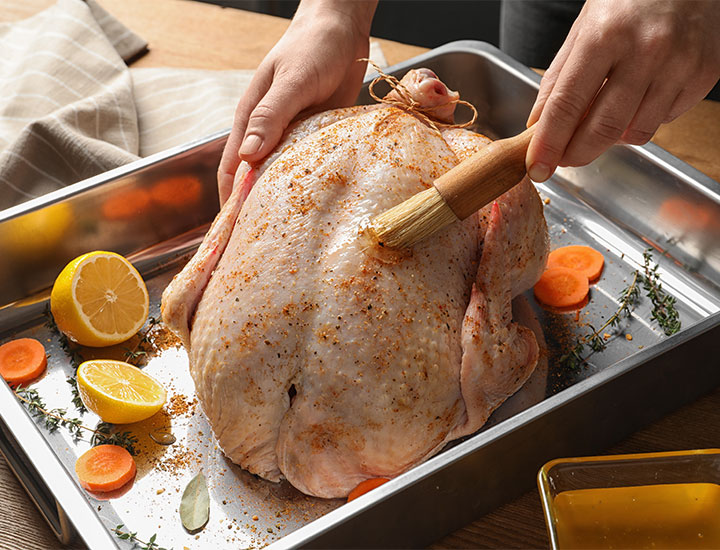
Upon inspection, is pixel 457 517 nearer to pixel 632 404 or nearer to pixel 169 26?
pixel 632 404

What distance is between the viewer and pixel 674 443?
6.16 feet

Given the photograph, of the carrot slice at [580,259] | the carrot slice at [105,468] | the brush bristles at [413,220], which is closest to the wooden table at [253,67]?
the carrot slice at [105,468]

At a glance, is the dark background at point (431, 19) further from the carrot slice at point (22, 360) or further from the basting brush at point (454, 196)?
the basting brush at point (454, 196)

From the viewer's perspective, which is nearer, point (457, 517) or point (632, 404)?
point (457, 517)

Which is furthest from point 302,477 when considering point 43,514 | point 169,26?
point 169,26

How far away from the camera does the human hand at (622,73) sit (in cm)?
158

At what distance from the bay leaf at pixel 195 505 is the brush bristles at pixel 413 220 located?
70cm

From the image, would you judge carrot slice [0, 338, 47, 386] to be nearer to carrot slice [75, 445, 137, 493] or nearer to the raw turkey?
carrot slice [75, 445, 137, 493]

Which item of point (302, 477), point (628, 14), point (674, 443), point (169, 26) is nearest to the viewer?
point (628, 14)

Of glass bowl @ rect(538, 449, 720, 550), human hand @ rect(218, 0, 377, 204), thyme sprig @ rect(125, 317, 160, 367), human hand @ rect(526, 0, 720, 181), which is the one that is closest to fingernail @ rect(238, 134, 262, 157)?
human hand @ rect(218, 0, 377, 204)

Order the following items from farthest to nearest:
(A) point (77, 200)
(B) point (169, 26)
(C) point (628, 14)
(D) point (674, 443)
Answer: (B) point (169, 26) < (A) point (77, 200) < (D) point (674, 443) < (C) point (628, 14)

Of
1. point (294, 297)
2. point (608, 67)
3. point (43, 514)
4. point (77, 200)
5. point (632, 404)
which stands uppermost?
point (608, 67)

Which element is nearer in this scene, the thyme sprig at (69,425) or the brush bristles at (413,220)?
the brush bristles at (413,220)

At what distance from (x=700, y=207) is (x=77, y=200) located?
5.89ft
